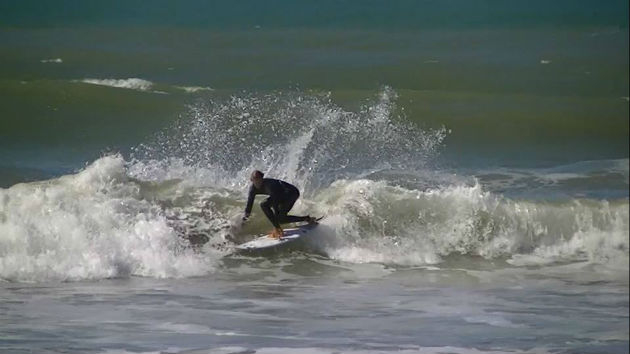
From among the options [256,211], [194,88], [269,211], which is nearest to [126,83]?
[194,88]

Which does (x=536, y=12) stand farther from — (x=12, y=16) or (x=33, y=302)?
(x=33, y=302)

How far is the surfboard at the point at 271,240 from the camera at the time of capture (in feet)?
34.7

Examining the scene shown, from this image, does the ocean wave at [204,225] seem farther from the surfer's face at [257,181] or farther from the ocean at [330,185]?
the surfer's face at [257,181]

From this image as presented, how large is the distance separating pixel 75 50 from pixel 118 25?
3.44 metres

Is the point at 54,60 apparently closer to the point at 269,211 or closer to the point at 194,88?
the point at 194,88

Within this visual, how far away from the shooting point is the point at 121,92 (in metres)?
20.0

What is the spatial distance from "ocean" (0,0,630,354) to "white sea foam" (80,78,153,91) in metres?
0.09

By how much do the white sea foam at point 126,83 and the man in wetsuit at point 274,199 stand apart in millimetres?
9977

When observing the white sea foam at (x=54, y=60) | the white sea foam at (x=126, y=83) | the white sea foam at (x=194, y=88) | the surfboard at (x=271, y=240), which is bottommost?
the surfboard at (x=271, y=240)

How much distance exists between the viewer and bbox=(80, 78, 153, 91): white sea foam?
20316 millimetres

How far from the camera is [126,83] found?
20.8 meters

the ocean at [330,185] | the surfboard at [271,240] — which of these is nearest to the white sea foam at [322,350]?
the ocean at [330,185]

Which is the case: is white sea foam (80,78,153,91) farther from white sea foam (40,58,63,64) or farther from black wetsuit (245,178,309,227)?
black wetsuit (245,178,309,227)

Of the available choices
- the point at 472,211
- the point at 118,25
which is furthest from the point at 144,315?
the point at 118,25
